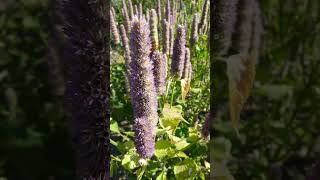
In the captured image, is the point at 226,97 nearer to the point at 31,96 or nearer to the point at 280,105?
the point at 280,105

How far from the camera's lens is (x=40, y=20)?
0.71 meters

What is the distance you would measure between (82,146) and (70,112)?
0.22ft

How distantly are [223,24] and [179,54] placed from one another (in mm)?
1082

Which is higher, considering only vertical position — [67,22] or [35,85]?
[67,22]

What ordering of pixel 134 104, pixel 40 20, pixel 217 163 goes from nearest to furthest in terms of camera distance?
pixel 40 20
pixel 217 163
pixel 134 104

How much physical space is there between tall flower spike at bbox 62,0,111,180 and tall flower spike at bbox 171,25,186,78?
1063 millimetres

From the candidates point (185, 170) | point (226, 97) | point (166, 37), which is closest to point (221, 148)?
point (226, 97)

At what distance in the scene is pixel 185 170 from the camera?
1331 mm

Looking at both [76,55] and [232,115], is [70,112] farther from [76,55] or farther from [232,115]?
[232,115]

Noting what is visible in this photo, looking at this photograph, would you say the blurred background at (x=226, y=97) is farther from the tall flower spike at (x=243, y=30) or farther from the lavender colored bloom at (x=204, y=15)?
the lavender colored bloom at (x=204, y=15)

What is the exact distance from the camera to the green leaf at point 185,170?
52.2 inches

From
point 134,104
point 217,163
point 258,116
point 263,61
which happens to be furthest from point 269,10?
point 134,104

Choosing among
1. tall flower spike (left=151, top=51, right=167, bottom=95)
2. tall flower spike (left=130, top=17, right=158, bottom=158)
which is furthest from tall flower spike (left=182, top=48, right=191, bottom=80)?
tall flower spike (left=130, top=17, right=158, bottom=158)

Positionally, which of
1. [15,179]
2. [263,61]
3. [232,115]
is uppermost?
[263,61]
